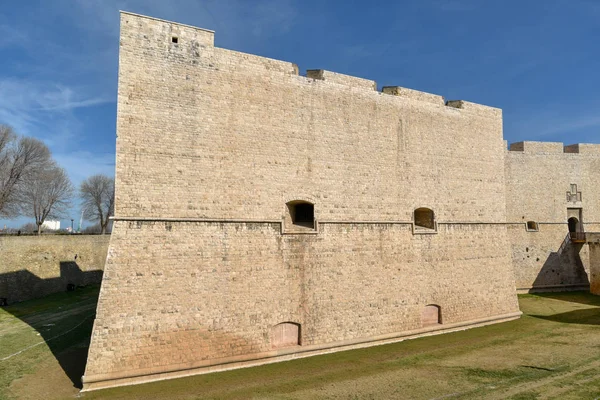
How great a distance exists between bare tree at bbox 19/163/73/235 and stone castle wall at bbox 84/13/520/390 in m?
24.0

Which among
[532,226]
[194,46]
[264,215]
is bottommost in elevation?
[532,226]

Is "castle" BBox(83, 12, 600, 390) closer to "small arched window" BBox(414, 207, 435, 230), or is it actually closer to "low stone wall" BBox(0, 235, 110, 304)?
"small arched window" BBox(414, 207, 435, 230)

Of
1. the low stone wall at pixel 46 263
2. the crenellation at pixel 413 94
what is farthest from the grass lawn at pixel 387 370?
the crenellation at pixel 413 94

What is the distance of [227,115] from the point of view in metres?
9.67

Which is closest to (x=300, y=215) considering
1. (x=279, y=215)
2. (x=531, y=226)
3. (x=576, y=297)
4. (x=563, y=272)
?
(x=279, y=215)

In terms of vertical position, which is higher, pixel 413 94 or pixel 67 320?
pixel 413 94

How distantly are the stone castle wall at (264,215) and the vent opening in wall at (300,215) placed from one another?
0.90ft

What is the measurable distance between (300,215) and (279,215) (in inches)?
50.3

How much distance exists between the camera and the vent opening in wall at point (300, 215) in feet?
34.3

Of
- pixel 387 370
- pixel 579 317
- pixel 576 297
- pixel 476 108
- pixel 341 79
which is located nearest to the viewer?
pixel 387 370

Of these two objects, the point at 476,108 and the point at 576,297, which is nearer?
the point at 476,108

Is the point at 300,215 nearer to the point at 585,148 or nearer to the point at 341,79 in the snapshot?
the point at 341,79

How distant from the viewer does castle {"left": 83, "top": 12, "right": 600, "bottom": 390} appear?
337 inches

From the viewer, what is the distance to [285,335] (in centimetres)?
986
